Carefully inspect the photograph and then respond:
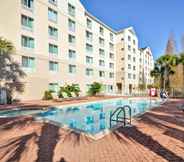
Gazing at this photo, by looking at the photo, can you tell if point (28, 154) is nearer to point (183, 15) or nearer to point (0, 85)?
point (0, 85)

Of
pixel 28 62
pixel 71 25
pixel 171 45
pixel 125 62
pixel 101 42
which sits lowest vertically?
pixel 28 62

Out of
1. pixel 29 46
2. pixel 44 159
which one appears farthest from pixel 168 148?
→ pixel 29 46

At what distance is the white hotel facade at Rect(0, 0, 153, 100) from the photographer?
977 inches

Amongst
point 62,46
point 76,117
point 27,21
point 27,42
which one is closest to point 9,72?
Answer: point 27,42

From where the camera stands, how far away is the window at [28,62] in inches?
1001

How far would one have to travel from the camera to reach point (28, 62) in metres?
26.0

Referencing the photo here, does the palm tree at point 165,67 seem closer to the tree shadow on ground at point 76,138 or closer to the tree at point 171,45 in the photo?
the tree at point 171,45

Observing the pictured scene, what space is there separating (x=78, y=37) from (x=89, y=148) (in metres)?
31.0

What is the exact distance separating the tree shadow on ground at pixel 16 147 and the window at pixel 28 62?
18.9 meters

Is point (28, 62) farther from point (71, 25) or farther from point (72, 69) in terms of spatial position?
point (71, 25)

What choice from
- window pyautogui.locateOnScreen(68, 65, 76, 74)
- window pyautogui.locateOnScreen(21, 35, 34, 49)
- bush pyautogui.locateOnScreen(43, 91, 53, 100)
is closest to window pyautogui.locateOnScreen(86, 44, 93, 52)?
window pyautogui.locateOnScreen(68, 65, 76, 74)

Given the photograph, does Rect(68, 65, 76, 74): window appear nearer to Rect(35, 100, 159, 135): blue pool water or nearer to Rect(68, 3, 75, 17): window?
Rect(68, 3, 75, 17): window

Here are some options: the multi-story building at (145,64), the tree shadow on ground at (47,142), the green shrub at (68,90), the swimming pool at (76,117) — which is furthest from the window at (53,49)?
the multi-story building at (145,64)

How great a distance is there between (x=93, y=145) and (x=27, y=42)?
22.5 meters
